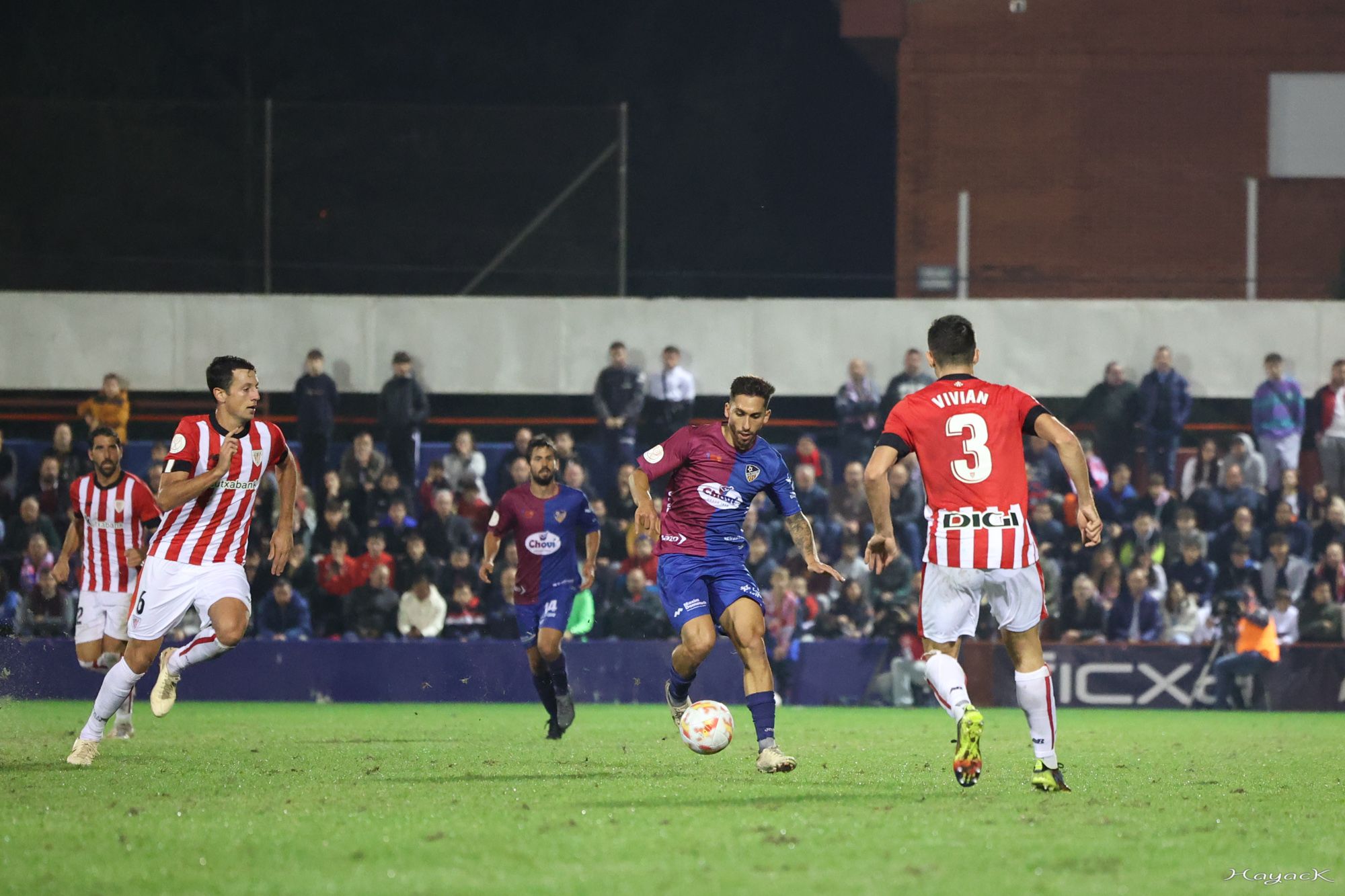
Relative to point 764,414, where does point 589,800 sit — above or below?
below

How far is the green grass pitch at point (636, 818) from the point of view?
5.59 metres

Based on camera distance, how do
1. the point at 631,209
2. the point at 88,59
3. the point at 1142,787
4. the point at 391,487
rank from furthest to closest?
the point at 631,209 → the point at 88,59 → the point at 391,487 → the point at 1142,787

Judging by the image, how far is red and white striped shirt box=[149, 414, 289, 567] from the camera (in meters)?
9.66

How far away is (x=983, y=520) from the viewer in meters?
7.77

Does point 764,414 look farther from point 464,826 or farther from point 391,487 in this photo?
point 391,487

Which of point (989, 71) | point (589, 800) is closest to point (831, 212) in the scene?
point (989, 71)

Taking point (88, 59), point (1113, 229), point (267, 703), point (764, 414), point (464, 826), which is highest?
point (88, 59)

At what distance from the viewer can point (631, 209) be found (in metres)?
25.3

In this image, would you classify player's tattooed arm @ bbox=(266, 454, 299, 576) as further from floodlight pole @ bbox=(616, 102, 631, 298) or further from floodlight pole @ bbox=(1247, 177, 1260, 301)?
floodlight pole @ bbox=(1247, 177, 1260, 301)

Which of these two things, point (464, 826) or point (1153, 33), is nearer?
point (464, 826)

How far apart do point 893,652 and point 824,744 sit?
6809 mm

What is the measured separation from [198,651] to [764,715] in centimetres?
347

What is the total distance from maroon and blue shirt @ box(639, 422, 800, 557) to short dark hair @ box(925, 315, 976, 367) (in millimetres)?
2122

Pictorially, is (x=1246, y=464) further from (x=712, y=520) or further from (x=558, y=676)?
(x=712, y=520)
